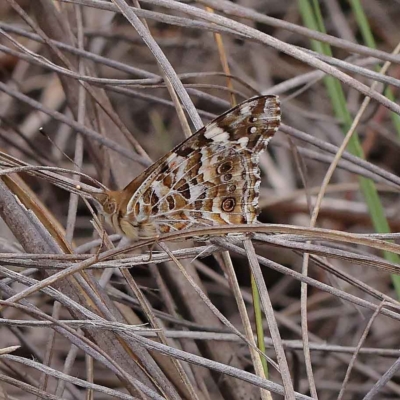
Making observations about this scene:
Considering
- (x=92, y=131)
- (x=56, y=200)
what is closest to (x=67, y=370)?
(x=92, y=131)

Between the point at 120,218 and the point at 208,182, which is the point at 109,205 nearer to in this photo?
the point at 120,218

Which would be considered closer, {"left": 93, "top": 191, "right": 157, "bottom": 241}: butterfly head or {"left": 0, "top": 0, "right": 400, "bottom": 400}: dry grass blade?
{"left": 0, "top": 0, "right": 400, "bottom": 400}: dry grass blade

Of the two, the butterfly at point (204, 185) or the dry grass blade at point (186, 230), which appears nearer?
the dry grass blade at point (186, 230)

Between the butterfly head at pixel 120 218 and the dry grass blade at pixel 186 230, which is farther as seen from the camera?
the butterfly head at pixel 120 218

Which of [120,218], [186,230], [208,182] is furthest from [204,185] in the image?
[186,230]

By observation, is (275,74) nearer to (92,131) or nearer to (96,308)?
(92,131)

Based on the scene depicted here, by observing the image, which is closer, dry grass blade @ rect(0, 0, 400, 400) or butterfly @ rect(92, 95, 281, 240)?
dry grass blade @ rect(0, 0, 400, 400)
